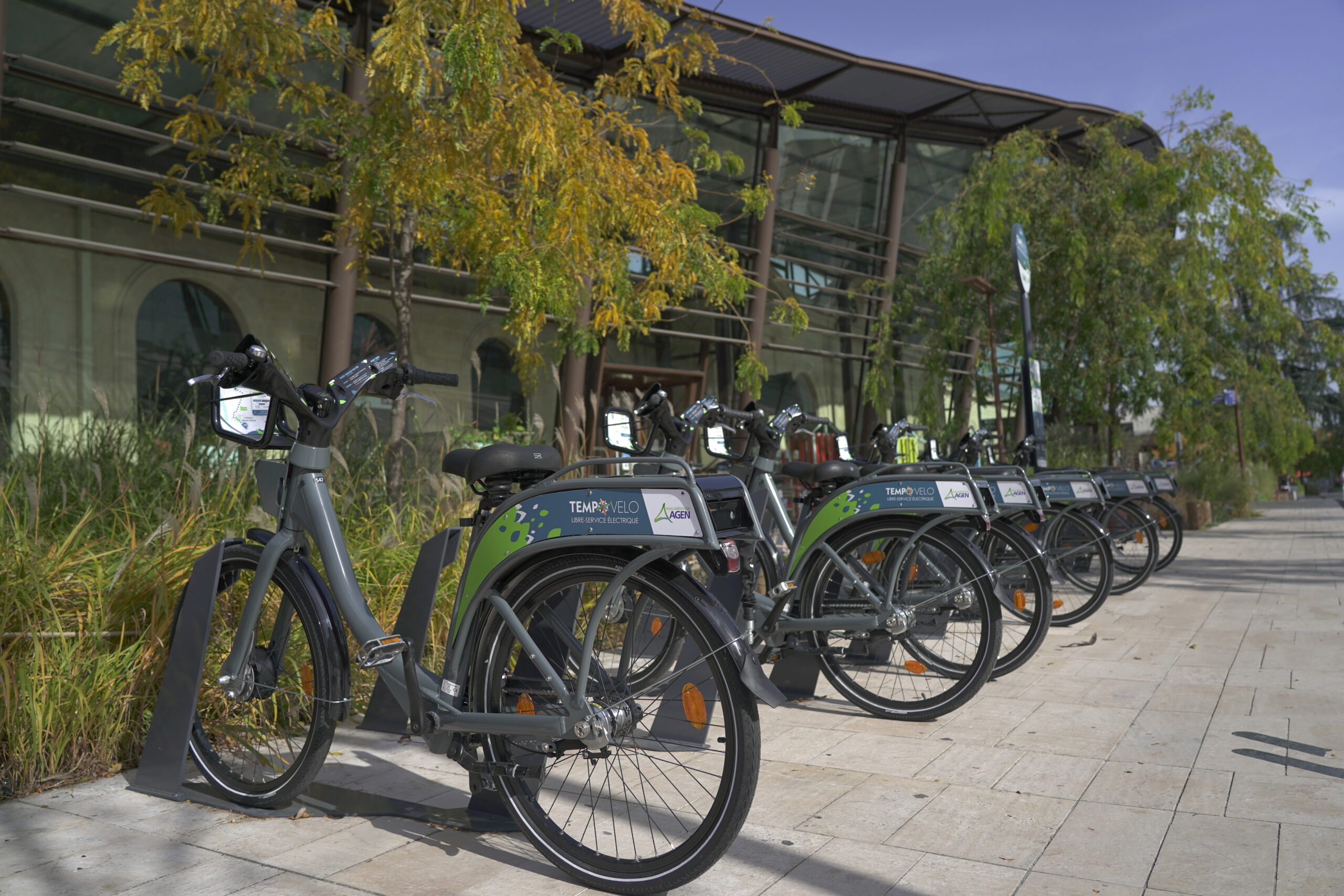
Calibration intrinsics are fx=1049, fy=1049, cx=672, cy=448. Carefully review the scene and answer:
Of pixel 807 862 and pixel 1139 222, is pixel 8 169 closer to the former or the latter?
pixel 807 862

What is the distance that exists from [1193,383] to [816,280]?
6.60 m

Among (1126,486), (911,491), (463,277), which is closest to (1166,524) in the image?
(1126,486)

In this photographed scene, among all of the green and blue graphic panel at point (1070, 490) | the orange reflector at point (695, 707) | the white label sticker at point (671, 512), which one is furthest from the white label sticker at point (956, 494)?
the green and blue graphic panel at point (1070, 490)

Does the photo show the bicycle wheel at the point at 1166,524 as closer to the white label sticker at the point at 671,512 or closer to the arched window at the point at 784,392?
the white label sticker at the point at 671,512

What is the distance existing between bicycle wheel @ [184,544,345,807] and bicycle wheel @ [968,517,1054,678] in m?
3.02

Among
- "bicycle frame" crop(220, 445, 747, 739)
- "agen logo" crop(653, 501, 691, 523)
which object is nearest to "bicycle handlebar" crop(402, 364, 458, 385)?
"bicycle frame" crop(220, 445, 747, 739)

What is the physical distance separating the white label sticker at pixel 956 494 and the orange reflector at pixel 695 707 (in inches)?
71.7

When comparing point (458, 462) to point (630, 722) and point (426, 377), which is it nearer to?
point (426, 377)

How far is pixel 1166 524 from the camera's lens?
9289 millimetres

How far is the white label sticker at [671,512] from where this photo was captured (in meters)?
2.47

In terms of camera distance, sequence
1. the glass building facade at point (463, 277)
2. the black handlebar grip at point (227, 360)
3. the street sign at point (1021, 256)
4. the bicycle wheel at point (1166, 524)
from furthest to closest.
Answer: the street sign at point (1021, 256) → the glass building facade at point (463, 277) → the bicycle wheel at point (1166, 524) → the black handlebar grip at point (227, 360)

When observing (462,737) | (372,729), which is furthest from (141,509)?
(462,737)


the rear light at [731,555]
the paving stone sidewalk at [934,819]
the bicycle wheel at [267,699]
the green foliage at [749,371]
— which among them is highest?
the green foliage at [749,371]

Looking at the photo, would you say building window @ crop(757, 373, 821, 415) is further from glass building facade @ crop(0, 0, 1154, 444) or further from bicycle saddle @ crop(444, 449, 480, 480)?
bicycle saddle @ crop(444, 449, 480, 480)
